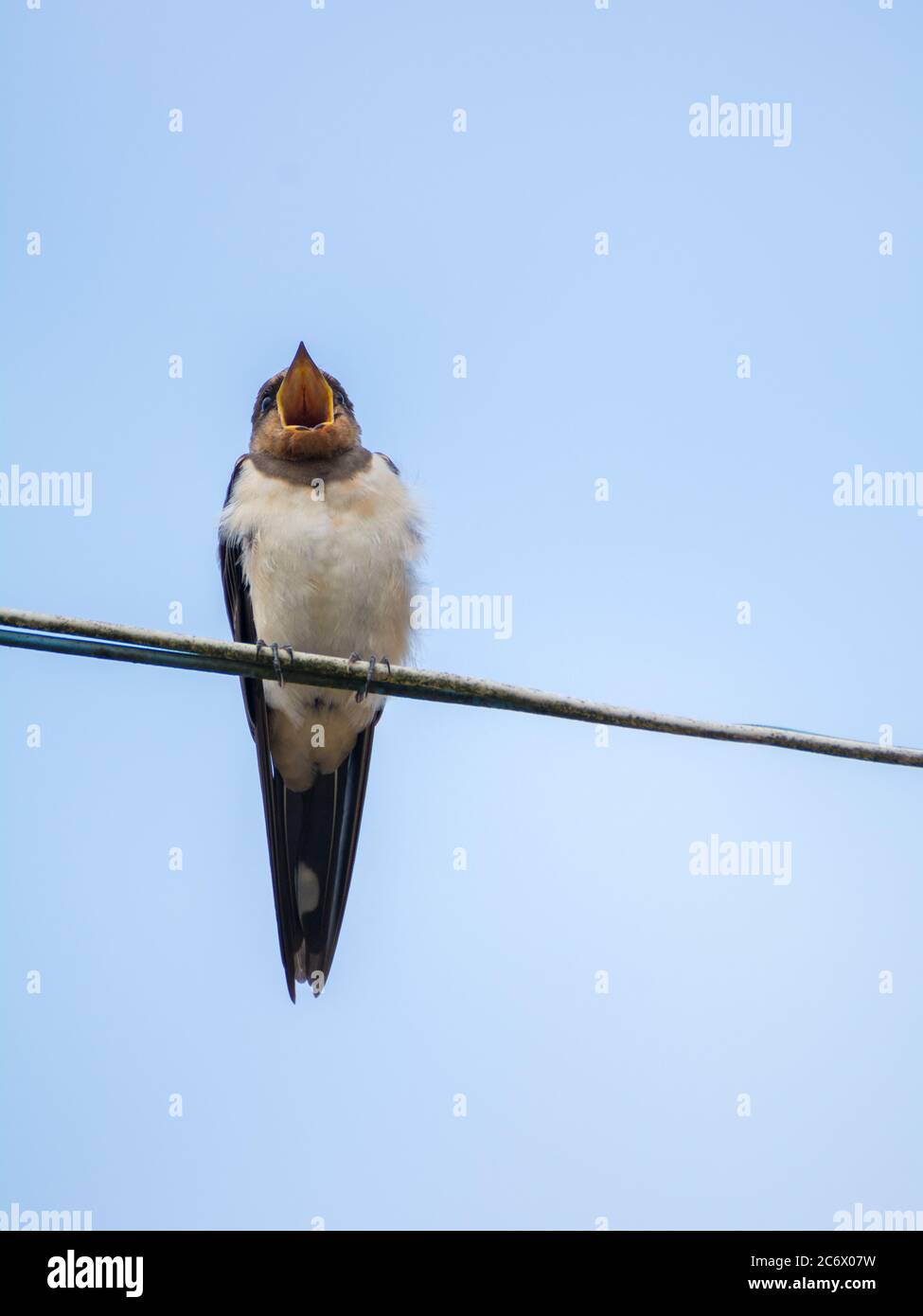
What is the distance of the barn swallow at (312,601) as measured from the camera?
6848 mm

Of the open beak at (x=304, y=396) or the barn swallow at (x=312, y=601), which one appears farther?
the open beak at (x=304, y=396)

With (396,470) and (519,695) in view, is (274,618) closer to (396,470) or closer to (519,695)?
(396,470)

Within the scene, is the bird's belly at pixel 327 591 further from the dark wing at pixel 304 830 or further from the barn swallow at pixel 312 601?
the dark wing at pixel 304 830

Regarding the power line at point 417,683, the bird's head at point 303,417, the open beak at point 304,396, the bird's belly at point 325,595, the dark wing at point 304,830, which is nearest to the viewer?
the power line at point 417,683

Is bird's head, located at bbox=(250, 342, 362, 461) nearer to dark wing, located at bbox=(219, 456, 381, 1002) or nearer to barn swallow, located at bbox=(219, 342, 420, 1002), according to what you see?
barn swallow, located at bbox=(219, 342, 420, 1002)

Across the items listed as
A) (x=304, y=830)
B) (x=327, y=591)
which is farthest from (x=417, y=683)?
(x=304, y=830)

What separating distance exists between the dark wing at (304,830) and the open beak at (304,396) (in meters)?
0.38

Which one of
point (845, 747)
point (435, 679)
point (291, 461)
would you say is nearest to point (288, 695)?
point (291, 461)

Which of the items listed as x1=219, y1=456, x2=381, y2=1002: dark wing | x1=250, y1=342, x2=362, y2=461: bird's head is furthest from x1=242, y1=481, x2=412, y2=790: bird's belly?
x1=250, y1=342, x2=362, y2=461: bird's head

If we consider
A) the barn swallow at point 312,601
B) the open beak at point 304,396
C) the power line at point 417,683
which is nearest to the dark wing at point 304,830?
the barn swallow at point 312,601

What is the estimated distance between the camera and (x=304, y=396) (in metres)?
7.41

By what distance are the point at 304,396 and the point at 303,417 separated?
4.0 inches

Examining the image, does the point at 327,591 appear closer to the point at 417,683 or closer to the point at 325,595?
the point at 325,595

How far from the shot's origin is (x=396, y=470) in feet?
24.8
